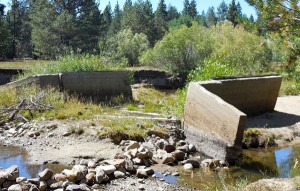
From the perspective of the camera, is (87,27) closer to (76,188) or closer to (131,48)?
(131,48)

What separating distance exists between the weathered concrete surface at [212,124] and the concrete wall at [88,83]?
18.9ft

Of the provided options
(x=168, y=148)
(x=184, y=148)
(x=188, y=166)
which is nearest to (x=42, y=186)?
(x=188, y=166)

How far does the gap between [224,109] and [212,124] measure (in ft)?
1.75

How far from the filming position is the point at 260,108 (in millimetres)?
13109

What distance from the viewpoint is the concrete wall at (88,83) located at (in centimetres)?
1473

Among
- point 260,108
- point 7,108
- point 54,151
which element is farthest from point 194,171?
point 7,108

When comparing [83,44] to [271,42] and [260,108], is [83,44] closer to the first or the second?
[260,108]

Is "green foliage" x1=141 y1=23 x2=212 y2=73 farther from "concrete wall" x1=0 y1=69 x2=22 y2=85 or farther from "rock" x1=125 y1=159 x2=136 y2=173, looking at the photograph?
"rock" x1=125 y1=159 x2=136 y2=173

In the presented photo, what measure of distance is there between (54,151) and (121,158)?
1798 mm

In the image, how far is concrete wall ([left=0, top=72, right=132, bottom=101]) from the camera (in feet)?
48.3

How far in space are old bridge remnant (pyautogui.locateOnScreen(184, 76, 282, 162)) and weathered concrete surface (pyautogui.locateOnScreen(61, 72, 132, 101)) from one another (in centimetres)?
516

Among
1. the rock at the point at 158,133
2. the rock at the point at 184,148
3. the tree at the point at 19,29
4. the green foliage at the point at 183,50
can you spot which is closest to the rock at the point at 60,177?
the rock at the point at 184,148

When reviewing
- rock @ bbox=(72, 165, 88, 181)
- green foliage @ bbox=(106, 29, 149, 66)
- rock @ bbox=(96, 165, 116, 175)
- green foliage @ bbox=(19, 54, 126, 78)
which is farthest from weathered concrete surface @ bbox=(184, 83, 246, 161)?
green foliage @ bbox=(106, 29, 149, 66)

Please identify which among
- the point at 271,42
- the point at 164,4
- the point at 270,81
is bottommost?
the point at 270,81
